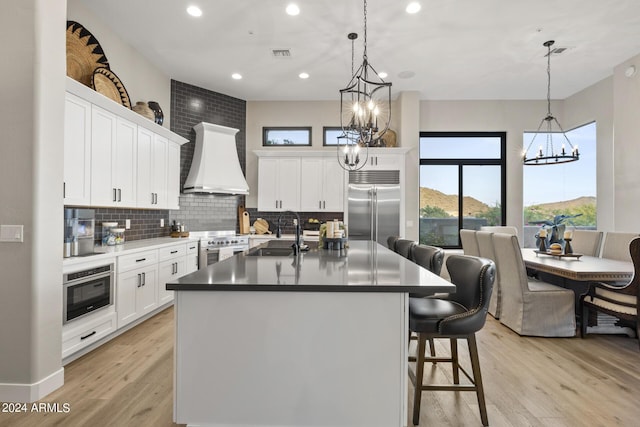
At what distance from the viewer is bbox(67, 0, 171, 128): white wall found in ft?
12.0

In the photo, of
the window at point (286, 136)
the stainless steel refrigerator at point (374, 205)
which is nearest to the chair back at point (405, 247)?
the stainless steel refrigerator at point (374, 205)

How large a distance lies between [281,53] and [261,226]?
3079mm

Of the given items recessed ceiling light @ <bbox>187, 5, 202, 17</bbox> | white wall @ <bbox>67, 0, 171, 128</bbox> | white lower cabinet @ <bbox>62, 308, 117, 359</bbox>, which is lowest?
white lower cabinet @ <bbox>62, 308, 117, 359</bbox>

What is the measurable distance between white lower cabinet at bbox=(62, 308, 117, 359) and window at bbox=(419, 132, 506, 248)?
524cm

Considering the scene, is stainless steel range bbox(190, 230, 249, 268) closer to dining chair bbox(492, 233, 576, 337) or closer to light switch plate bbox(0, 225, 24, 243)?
light switch plate bbox(0, 225, 24, 243)

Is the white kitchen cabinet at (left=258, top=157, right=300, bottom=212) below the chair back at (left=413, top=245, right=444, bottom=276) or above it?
above

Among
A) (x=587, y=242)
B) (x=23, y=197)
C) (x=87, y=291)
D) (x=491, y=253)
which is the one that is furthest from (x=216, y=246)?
(x=587, y=242)

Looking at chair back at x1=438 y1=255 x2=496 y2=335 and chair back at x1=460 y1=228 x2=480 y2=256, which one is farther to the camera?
chair back at x1=460 y1=228 x2=480 y2=256

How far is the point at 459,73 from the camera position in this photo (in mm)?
5234

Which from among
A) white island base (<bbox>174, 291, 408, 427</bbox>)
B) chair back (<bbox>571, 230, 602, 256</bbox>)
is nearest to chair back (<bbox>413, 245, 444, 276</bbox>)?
white island base (<bbox>174, 291, 408, 427</bbox>)

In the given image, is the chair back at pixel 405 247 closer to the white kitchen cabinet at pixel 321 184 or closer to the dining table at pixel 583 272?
the dining table at pixel 583 272

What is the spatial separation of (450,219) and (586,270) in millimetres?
3396

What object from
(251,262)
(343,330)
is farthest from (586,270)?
(251,262)

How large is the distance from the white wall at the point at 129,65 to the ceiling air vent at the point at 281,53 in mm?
1879
